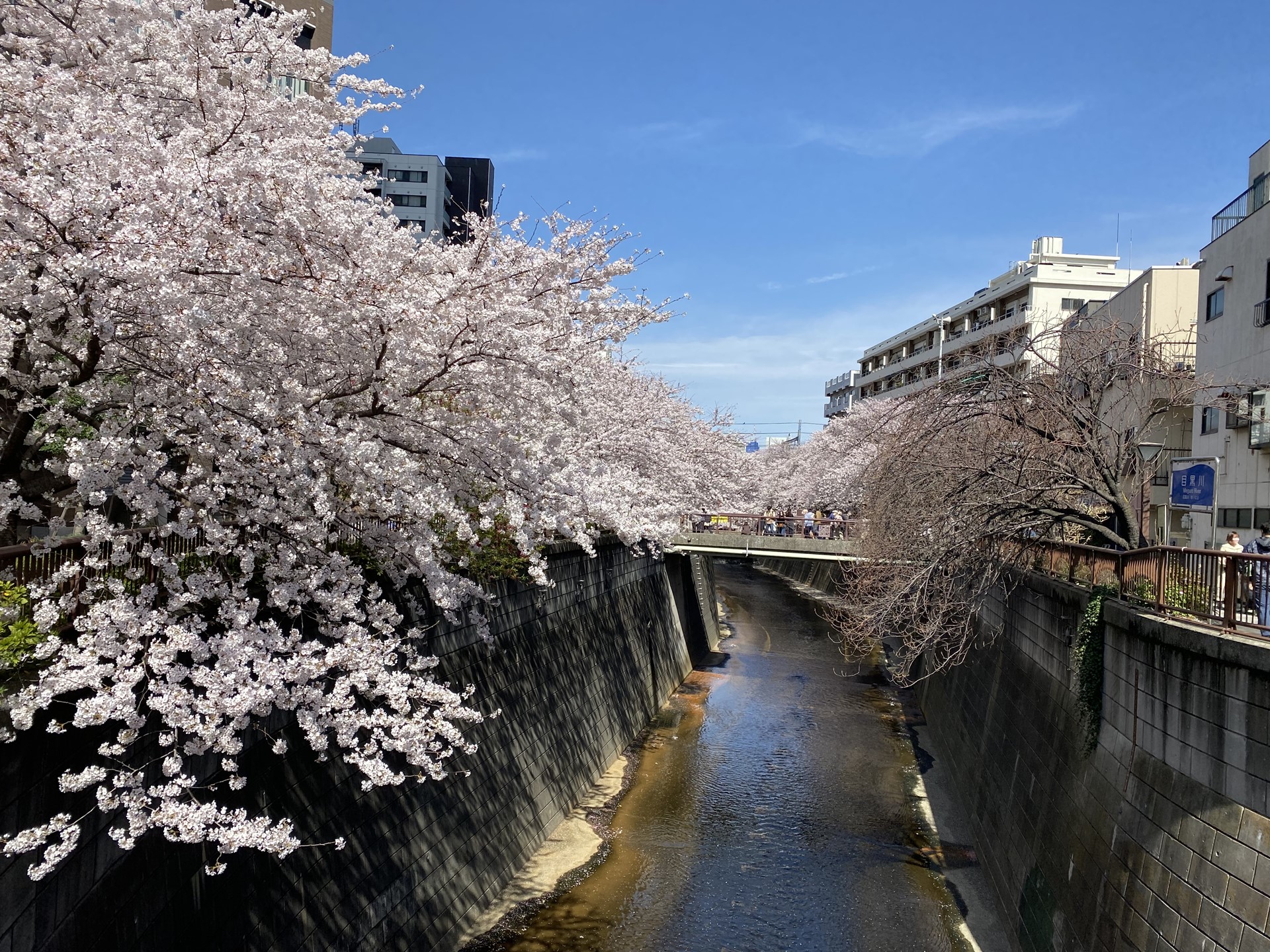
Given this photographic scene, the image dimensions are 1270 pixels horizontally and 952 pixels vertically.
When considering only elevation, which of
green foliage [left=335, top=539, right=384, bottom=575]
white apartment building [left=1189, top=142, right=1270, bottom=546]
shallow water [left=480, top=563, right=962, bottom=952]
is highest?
white apartment building [left=1189, top=142, right=1270, bottom=546]

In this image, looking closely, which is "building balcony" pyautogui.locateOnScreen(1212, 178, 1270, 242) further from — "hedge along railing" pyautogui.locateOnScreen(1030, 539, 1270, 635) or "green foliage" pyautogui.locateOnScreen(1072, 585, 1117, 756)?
"green foliage" pyautogui.locateOnScreen(1072, 585, 1117, 756)

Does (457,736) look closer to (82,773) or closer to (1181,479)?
(82,773)

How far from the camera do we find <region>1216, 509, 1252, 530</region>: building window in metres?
Answer: 21.3

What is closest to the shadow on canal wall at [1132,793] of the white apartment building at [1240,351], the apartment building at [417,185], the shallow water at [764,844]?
the shallow water at [764,844]

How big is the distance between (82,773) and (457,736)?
12.0 ft

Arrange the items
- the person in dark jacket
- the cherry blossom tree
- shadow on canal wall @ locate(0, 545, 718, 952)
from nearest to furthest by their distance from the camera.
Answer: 1. shadow on canal wall @ locate(0, 545, 718, 952)
2. the cherry blossom tree
3. the person in dark jacket

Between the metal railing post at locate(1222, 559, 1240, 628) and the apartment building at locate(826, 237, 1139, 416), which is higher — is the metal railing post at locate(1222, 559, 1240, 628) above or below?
below

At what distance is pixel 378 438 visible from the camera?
32.9 feet

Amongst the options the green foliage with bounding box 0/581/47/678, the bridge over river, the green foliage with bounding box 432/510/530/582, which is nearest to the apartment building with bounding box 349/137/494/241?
the bridge over river

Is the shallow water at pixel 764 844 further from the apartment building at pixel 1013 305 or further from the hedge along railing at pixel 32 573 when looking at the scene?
the apartment building at pixel 1013 305

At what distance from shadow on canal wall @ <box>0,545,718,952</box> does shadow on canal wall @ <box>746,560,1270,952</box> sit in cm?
822

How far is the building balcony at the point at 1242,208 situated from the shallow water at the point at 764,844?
1586cm

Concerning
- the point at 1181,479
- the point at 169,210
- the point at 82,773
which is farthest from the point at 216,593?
the point at 1181,479

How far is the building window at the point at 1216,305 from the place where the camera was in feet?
71.9
